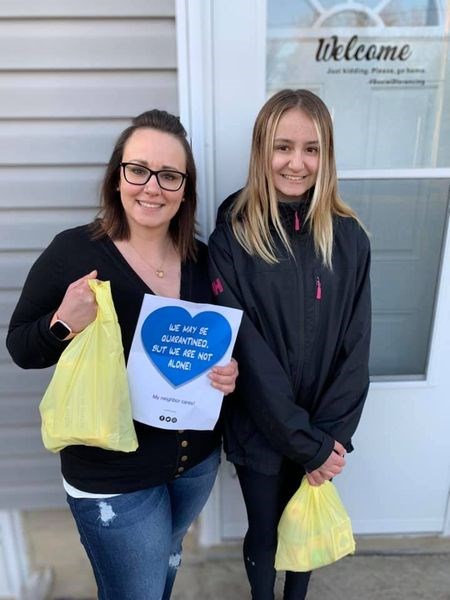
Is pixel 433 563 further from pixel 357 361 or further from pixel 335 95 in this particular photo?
pixel 335 95

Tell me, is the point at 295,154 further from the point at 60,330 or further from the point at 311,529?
the point at 311,529

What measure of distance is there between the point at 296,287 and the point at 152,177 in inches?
20.6

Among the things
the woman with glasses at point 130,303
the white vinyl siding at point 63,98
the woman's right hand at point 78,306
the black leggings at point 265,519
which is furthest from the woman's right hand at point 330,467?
the white vinyl siding at point 63,98

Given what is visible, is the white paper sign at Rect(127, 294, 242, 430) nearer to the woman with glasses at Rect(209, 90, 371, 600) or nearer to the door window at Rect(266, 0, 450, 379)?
the woman with glasses at Rect(209, 90, 371, 600)

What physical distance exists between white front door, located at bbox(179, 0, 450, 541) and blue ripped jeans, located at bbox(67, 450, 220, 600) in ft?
2.37

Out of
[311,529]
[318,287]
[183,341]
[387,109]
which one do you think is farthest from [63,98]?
[311,529]

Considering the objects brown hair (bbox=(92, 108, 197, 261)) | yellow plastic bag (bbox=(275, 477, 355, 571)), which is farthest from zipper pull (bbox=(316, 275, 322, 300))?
yellow plastic bag (bbox=(275, 477, 355, 571))

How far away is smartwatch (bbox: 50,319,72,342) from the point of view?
47.5 inches

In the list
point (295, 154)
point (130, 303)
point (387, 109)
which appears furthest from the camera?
point (387, 109)

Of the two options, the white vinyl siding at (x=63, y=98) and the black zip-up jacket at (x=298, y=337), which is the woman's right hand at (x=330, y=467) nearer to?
the black zip-up jacket at (x=298, y=337)

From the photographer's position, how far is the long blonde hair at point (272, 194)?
4.66 feet

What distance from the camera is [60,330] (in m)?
1.21

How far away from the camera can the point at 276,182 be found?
4.79 feet

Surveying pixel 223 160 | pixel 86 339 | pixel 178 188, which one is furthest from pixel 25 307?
pixel 223 160
